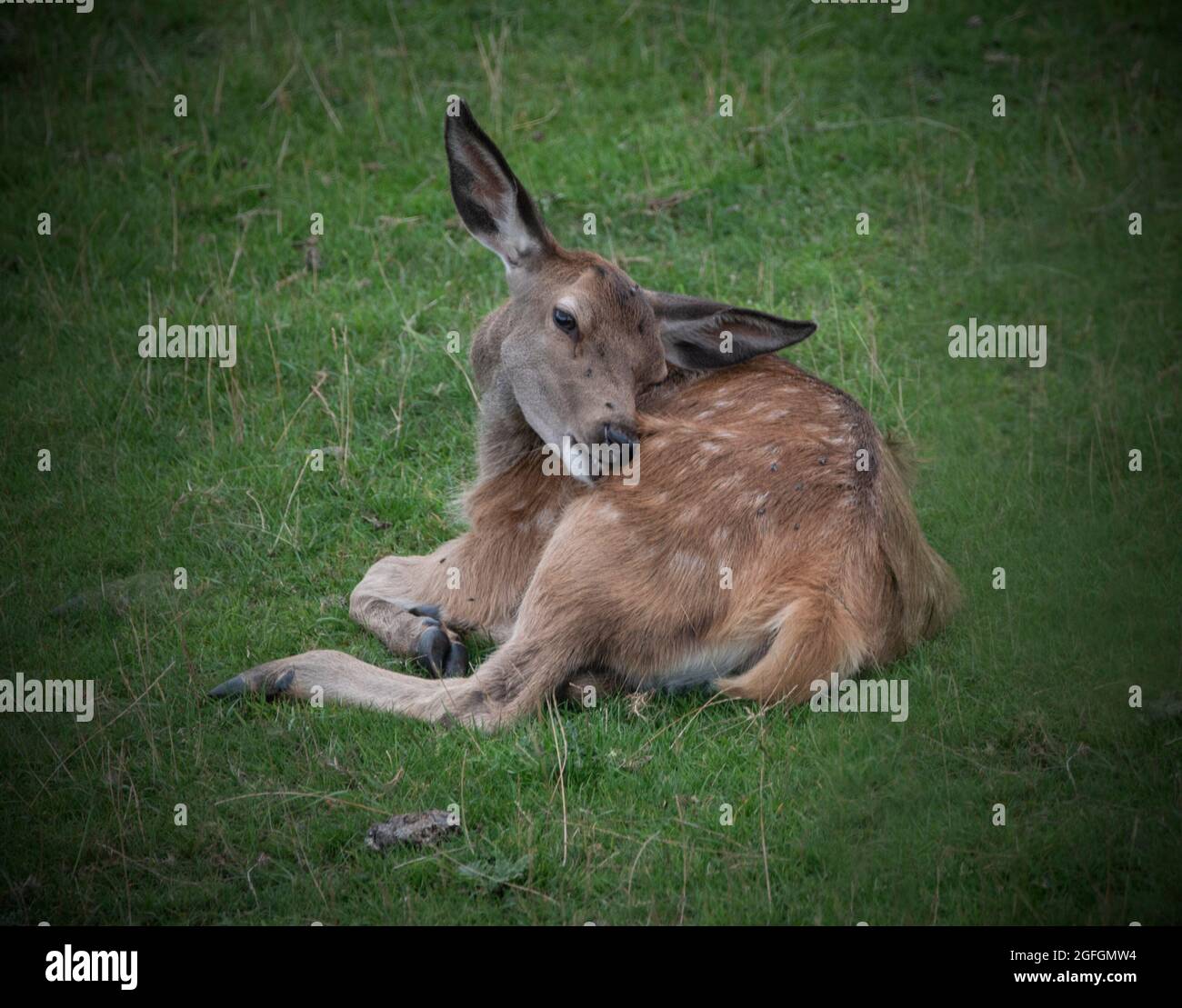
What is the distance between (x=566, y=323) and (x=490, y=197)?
816 mm

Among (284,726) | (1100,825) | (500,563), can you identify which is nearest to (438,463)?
(500,563)

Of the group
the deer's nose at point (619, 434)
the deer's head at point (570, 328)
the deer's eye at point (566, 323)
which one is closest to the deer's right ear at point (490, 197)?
the deer's head at point (570, 328)

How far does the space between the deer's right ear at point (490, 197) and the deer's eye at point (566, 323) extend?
508mm

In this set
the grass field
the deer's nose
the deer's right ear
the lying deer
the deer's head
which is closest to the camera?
the grass field

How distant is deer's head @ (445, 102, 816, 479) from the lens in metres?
5.89

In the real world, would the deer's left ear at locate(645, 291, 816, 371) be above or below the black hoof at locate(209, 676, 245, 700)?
above

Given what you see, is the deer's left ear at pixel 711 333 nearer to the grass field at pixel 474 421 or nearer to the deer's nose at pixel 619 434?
the deer's nose at pixel 619 434

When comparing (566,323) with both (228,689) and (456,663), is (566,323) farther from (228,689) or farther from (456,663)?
(228,689)

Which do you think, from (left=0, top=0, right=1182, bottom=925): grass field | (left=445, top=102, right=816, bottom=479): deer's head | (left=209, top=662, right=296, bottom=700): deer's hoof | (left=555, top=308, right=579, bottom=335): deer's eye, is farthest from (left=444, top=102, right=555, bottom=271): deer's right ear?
(left=209, top=662, right=296, bottom=700): deer's hoof

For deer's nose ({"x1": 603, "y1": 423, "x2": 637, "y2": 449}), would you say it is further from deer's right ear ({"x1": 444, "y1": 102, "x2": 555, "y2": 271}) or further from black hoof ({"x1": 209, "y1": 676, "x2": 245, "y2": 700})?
black hoof ({"x1": 209, "y1": 676, "x2": 245, "y2": 700})

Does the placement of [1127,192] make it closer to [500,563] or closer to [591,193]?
[591,193]

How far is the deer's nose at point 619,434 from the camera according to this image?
5.66 metres

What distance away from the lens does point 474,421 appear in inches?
308

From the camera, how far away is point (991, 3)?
11.1m
